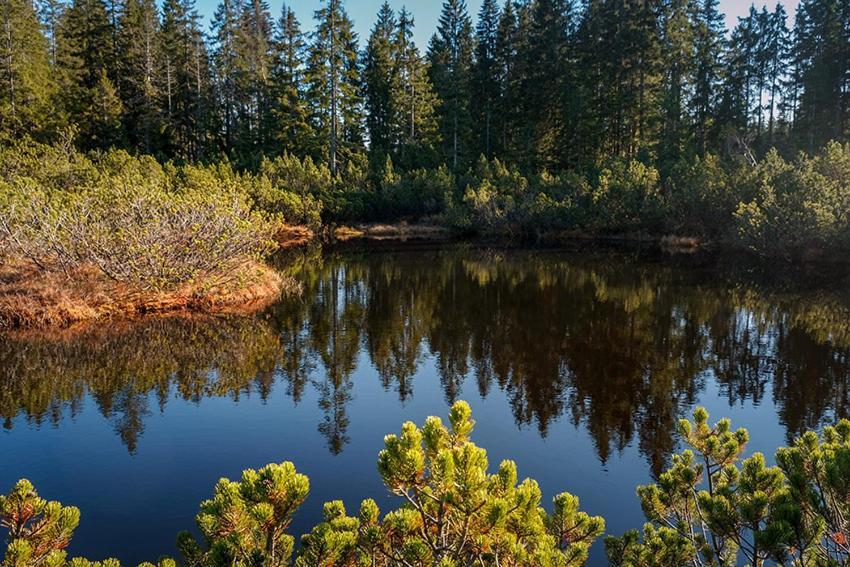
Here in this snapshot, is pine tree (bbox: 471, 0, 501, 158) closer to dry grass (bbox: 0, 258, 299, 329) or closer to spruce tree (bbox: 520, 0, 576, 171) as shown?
spruce tree (bbox: 520, 0, 576, 171)

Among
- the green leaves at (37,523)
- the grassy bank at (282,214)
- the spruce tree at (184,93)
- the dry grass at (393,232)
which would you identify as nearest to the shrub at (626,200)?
the grassy bank at (282,214)

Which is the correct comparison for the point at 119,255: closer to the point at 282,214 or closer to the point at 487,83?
the point at 282,214

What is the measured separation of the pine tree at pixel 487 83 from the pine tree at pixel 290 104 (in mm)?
19022

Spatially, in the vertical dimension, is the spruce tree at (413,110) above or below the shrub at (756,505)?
above

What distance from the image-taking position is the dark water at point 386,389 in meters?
9.77

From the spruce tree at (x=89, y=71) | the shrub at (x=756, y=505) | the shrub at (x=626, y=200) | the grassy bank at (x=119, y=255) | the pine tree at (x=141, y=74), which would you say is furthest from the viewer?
the pine tree at (x=141, y=74)

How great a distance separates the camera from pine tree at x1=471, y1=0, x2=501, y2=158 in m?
66.8

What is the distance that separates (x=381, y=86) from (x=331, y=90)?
10128 millimetres

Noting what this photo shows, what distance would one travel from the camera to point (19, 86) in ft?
173

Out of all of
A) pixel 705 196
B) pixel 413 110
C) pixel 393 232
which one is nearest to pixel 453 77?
pixel 413 110

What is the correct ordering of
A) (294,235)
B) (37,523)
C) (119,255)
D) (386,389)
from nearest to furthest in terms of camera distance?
(37,523) → (386,389) → (119,255) → (294,235)

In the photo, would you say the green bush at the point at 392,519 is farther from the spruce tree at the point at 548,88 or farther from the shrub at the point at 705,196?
→ the spruce tree at the point at 548,88

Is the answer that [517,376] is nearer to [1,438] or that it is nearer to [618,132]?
[1,438]

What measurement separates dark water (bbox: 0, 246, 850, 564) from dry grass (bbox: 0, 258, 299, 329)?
4.74 feet
